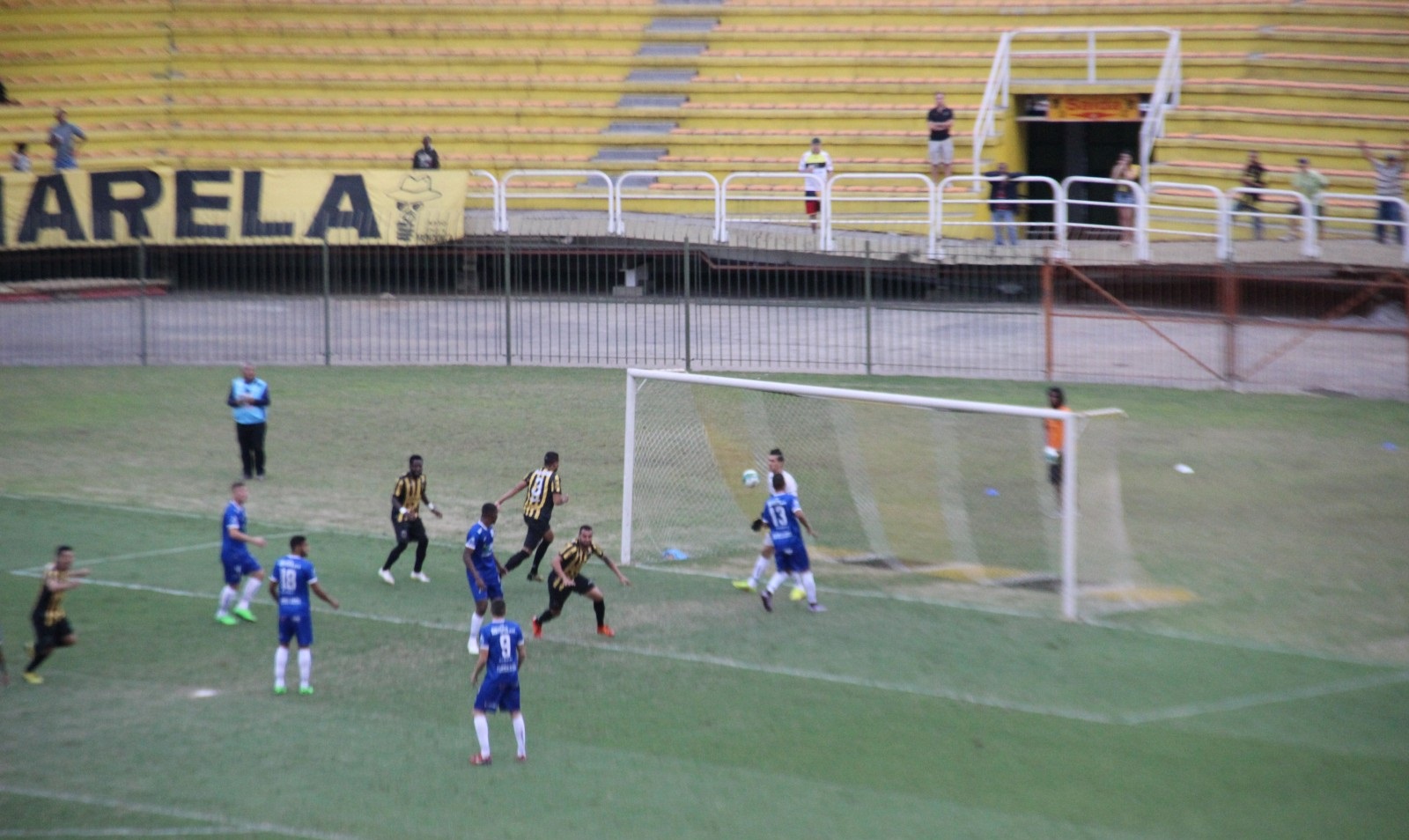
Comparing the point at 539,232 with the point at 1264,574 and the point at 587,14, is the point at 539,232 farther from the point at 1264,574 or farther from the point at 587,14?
the point at 1264,574

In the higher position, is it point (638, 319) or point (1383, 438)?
point (638, 319)

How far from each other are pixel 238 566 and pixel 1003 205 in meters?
17.2

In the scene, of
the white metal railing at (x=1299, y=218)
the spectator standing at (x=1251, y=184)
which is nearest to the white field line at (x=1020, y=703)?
the white metal railing at (x=1299, y=218)

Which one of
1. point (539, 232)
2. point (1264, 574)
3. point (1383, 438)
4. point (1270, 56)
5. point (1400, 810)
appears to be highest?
point (1270, 56)

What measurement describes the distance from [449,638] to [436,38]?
2356cm

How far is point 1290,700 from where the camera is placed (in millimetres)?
12258

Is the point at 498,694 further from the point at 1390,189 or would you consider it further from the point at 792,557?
the point at 1390,189

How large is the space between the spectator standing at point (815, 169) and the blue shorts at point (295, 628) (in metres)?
17.5

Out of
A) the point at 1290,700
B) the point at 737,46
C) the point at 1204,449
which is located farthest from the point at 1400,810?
the point at 737,46

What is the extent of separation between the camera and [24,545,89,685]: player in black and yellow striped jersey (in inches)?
489

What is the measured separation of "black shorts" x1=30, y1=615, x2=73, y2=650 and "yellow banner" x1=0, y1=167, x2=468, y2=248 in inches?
664

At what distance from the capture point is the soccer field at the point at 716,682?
10.3m

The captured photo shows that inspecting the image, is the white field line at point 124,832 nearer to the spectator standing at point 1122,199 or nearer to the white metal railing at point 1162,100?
the spectator standing at point 1122,199

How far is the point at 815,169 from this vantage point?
2852 centimetres
